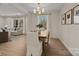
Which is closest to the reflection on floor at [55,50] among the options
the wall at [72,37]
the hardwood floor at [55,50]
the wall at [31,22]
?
the hardwood floor at [55,50]

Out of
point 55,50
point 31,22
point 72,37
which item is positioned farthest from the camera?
point 72,37

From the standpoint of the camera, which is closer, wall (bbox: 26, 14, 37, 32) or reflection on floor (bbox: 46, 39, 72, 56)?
wall (bbox: 26, 14, 37, 32)

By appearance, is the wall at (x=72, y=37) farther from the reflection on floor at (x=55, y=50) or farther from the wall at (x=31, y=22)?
the wall at (x=31, y=22)

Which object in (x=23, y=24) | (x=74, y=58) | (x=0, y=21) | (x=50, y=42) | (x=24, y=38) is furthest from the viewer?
(x=50, y=42)

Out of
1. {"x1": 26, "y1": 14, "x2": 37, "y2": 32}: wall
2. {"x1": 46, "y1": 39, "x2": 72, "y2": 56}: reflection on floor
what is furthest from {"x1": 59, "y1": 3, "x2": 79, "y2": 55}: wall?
{"x1": 26, "y1": 14, "x2": 37, "y2": 32}: wall

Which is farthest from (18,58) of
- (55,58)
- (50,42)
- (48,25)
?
(50,42)

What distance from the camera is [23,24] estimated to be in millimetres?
2348

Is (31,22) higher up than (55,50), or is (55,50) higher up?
(31,22)

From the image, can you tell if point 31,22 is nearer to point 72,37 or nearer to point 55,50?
point 55,50

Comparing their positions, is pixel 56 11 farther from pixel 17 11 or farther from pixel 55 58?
pixel 55 58

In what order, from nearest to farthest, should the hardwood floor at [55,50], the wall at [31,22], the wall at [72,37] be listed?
the wall at [31,22]
the wall at [72,37]
the hardwood floor at [55,50]

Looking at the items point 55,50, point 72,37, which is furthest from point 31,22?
point 72,37

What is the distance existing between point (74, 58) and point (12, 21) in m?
1.49

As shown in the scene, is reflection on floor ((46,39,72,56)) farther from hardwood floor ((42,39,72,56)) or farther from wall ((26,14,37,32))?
wall ((26,14,37,32))
